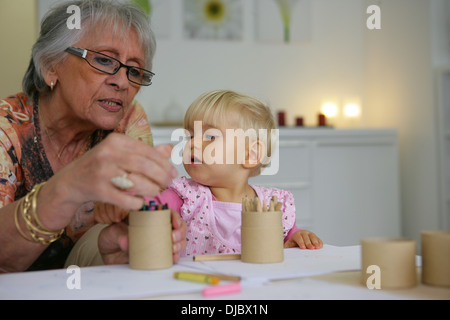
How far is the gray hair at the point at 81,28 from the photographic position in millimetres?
1574

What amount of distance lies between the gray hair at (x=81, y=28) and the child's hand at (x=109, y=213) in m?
0.67

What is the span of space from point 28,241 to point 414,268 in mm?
703

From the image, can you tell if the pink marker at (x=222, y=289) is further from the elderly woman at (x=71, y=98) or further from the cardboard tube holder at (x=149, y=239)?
the elderly woman at (x=71, y=98)

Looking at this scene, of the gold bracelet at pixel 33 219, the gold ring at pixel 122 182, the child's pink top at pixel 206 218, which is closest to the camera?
the gold ring at pixel 122 182

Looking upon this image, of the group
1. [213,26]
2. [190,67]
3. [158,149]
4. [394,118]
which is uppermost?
[213,26]

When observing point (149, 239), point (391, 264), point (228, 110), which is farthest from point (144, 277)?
point (228, 110)

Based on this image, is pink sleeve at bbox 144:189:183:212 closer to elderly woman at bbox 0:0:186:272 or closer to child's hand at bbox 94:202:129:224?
elderly woman at bbox 0:0:186:272

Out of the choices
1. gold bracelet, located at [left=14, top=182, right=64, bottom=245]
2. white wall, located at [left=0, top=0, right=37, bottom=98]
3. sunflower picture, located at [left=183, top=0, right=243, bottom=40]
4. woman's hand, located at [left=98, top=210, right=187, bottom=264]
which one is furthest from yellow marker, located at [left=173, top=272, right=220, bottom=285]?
sunflower picture, located at [left=183, top=0, right=243, bottom=40]

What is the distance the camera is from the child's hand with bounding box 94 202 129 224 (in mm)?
1053

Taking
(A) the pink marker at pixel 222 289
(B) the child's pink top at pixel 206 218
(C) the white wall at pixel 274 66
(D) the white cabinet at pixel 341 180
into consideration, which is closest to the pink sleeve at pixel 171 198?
(B) the child's pink top at pixel 206 218

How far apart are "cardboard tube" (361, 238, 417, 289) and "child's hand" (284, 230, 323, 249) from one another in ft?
1.19
